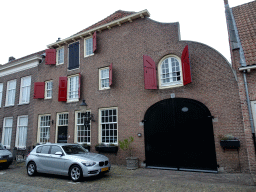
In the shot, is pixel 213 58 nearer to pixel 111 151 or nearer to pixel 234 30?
pixel 234 30

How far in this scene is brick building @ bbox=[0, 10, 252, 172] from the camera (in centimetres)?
905

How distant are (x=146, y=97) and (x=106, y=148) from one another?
4065mm

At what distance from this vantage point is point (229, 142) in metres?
8.33

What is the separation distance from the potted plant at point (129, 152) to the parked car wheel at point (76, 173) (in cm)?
331

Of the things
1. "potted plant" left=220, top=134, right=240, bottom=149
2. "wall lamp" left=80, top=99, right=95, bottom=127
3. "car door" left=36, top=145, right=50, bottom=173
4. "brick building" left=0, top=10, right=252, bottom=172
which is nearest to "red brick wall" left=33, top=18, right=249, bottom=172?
"brick building" left=0, top=10, right=252, bottom=172

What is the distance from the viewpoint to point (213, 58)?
→ 9539 millimetres

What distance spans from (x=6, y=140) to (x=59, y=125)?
710 centimetres

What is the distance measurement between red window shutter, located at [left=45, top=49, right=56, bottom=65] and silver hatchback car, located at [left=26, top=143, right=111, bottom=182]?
338 inches

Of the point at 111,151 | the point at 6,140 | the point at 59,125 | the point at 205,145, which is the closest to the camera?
the point at 205,145

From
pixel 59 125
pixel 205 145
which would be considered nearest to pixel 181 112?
pixel 205 145

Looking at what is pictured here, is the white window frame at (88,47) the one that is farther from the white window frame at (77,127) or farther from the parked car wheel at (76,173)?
the parked car wheel at (76,173)

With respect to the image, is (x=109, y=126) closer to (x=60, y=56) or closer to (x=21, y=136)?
(x=60, y=56)

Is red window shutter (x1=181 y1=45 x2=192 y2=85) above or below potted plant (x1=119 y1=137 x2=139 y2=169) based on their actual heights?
above

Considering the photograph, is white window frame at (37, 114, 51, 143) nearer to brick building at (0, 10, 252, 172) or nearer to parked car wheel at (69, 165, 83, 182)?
brick building at (0, 10, 252, 172)
